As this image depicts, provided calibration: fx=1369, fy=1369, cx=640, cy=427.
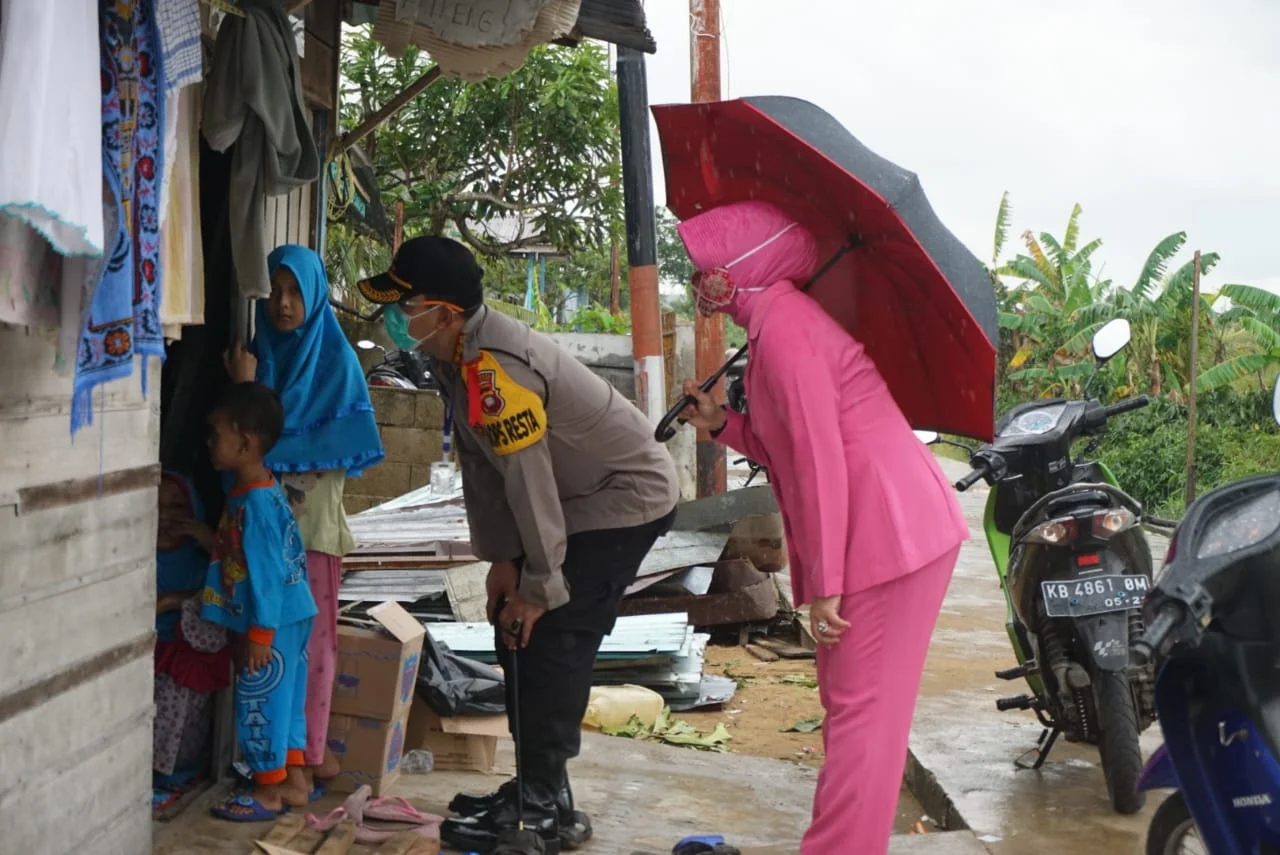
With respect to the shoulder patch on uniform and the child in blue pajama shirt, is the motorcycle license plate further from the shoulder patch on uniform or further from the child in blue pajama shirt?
the child in blue pajama shirt

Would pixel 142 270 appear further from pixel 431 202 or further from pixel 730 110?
pixel 431 202

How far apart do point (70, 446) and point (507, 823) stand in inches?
73.6

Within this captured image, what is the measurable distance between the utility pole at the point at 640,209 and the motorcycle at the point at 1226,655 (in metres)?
6.87

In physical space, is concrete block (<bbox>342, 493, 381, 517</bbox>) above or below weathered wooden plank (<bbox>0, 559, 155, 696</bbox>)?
below

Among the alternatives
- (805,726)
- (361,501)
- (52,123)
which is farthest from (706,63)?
(52,123)

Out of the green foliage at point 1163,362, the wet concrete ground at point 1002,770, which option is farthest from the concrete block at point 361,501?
the green foliage at point 1163,362

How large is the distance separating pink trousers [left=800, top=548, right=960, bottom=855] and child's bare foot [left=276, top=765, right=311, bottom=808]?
2.02 m

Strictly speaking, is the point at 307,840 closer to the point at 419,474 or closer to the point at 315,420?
the point at 315,420

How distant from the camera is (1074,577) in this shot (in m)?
4.96

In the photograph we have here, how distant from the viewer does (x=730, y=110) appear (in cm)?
364

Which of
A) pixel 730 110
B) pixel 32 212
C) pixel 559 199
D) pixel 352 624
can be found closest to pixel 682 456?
pixel 559 199

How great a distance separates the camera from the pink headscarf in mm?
3484

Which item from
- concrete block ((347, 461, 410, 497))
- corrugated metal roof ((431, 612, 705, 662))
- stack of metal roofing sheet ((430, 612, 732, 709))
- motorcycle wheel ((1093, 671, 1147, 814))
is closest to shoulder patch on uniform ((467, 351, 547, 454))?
motorcycle wheel ((1093, 671, 1147, 814))

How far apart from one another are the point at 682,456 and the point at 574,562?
27.1 ft
